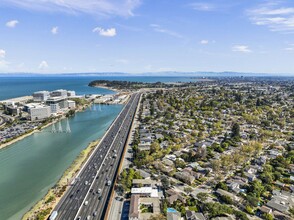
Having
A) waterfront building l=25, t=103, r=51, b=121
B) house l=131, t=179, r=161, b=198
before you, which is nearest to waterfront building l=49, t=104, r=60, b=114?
waterfront building l=25, t=103, r=51, b=121

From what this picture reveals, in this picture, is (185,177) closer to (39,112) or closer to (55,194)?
(55,194)

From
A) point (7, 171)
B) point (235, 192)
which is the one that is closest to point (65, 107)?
point (7, 171)

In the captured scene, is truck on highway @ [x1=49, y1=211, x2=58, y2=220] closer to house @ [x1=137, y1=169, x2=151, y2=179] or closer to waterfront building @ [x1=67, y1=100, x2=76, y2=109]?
house @ [x1=137, y1=169, x2=151, y2=179]

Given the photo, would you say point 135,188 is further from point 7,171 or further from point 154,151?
point 7,171

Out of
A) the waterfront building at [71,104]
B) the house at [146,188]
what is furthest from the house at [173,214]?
the waterfront building at [71,104]

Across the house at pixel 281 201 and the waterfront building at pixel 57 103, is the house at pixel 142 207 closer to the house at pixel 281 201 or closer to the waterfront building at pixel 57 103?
the house at pixel 281 201

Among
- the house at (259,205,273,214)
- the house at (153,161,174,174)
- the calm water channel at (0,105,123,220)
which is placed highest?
the house at (153,161,174,174)
